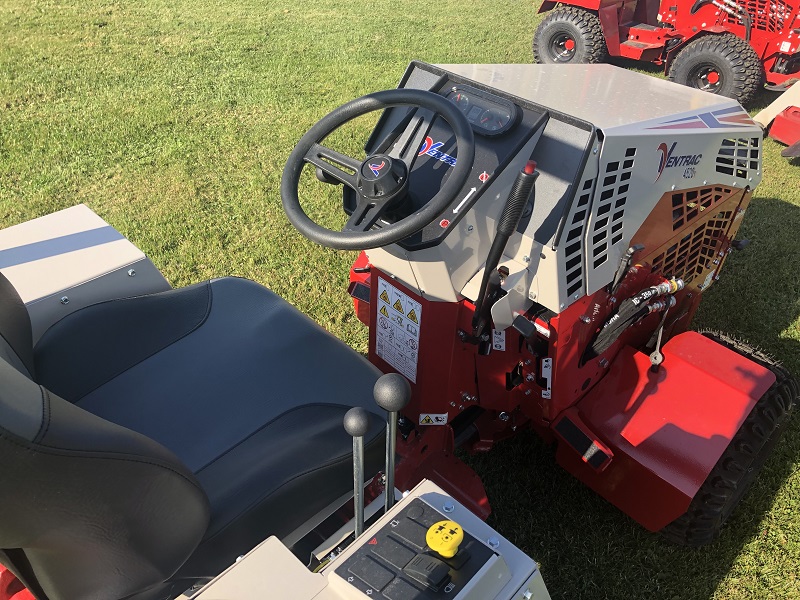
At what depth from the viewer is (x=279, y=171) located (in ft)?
14.2

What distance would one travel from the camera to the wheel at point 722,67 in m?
5.03

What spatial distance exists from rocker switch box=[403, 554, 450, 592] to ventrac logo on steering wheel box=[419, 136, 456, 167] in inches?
40.5

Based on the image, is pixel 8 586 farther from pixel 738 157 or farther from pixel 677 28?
pixel 677 28

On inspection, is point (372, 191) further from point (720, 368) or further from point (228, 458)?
point (720, 368)

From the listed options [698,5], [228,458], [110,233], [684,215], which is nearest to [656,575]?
[684,215]

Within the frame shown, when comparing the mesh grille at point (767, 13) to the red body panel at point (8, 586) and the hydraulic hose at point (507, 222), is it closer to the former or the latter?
the hydraulic hose at point (507, 222)

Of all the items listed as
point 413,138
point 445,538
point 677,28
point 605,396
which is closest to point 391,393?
point 445,538

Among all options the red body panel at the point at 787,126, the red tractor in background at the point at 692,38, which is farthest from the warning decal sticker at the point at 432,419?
the red tractor in background at the point at 692,38

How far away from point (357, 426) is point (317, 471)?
1.55 ft

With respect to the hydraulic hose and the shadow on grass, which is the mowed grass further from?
the hydraulic hose

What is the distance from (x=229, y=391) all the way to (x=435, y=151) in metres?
0.86

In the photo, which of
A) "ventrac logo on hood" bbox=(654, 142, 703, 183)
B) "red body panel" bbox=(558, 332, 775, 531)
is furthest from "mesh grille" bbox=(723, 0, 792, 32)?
"red body panel" bbox=(558, 332, 775, 531)

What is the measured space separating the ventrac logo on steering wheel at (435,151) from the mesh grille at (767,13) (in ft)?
15.6

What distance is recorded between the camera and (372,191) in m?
1.60
